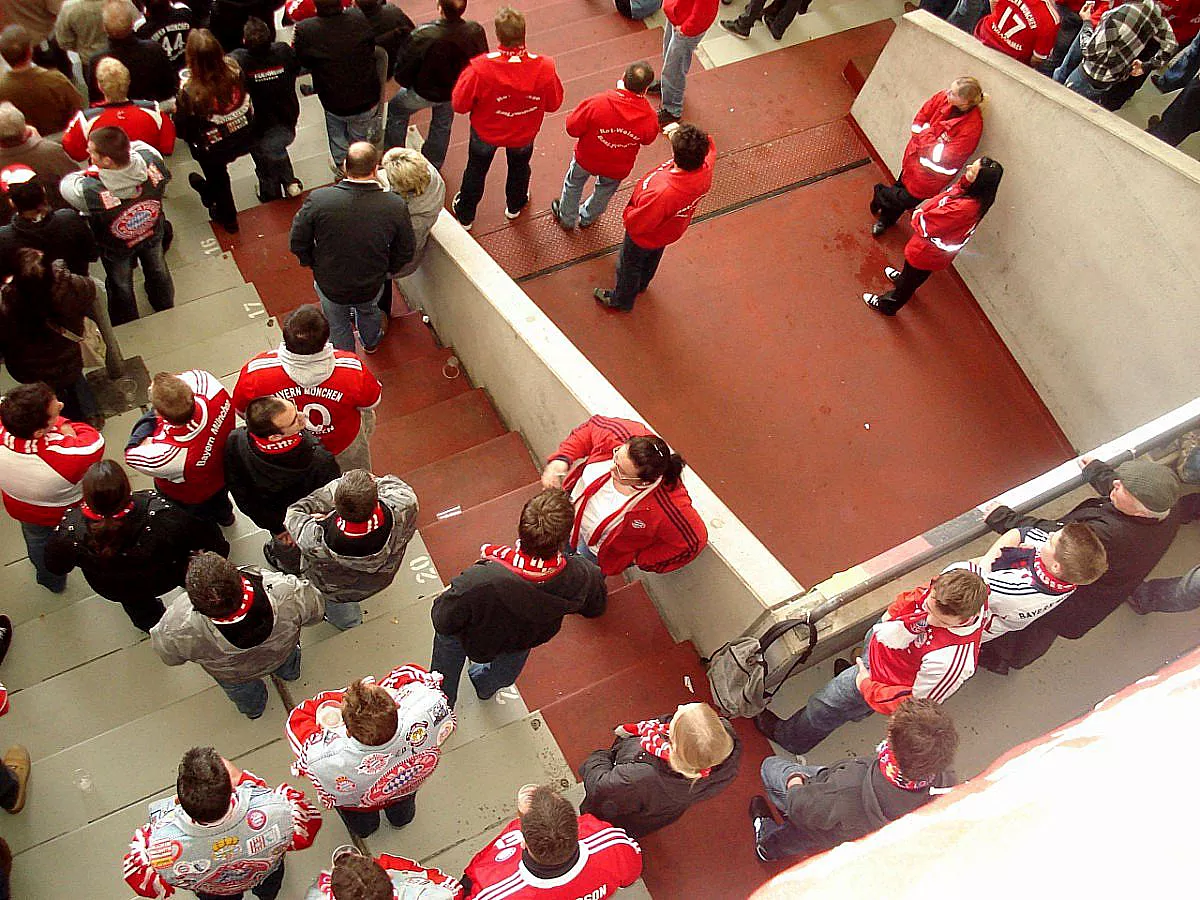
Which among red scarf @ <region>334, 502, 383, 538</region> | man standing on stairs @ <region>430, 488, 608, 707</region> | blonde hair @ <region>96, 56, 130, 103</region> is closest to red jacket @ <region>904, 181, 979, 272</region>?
man standing on stairs @ <region>430, 488, 608, 707</region>

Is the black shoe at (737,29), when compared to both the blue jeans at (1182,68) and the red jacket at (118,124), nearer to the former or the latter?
→ the blue jeans at (1182,68)

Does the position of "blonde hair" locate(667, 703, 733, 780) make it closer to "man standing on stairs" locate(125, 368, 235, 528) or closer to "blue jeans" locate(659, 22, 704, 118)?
"man standing on stairs" locate(125, 368, 235, 528)

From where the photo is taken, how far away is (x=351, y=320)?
529 cm

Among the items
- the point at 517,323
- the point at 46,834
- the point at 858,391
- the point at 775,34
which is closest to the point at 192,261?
the point at 517,323

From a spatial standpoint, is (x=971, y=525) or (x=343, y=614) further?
(x=343, y=614)

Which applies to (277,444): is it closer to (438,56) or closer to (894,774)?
(894,774)

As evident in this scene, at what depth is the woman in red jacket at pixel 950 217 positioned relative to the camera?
211 inches

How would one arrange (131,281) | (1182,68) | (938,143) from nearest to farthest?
1. (131,281)
2. (938,143)
3. (1182,68)

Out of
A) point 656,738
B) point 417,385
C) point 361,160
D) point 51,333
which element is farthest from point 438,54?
point 656,738

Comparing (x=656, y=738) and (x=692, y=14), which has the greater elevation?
(x=692, y=14)

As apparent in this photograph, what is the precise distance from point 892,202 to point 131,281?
16.2 ft

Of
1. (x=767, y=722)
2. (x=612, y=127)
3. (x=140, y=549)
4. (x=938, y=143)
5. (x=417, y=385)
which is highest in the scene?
(x=938, y=143)

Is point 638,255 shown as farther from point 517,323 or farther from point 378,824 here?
point 378,824

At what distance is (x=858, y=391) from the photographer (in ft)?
19.5
